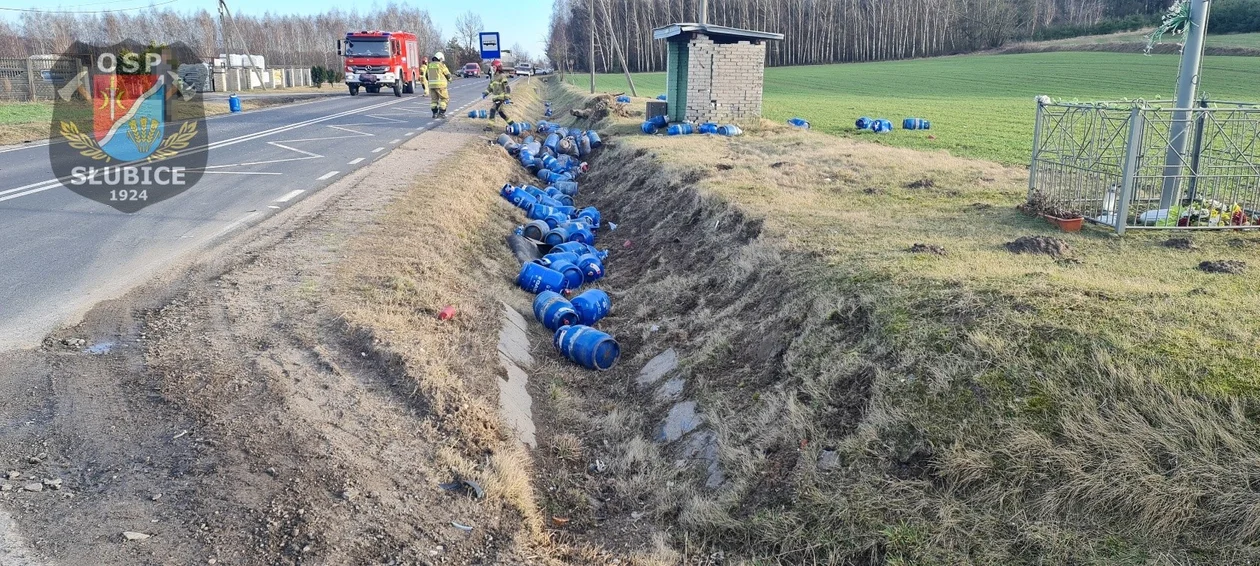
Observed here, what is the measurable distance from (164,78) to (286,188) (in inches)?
921

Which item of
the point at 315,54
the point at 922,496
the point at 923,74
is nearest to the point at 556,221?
the point at 922,496

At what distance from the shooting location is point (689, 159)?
1338 cm

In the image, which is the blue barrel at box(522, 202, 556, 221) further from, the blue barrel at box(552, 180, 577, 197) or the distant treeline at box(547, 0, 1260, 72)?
the distant treeline at box(547, 0, 1260, 72)

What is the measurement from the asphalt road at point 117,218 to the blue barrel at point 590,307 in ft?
11.6

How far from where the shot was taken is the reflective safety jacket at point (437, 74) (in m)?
21.7

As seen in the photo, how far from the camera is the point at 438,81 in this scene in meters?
22.0

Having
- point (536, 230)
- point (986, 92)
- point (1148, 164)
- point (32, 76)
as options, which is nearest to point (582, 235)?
point (536, 230)

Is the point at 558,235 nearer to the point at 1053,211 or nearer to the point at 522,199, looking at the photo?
the point at 522,199

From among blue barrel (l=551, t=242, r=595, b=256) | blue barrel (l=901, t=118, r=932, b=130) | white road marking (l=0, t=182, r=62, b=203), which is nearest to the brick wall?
blue barrel (l=901, t=118, r=932, b=130)

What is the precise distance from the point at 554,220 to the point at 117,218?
4925mm

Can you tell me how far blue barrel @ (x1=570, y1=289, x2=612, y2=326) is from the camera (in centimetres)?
769

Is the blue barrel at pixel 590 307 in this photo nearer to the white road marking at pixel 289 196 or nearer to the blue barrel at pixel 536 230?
the blue barrel at pixel 536 230

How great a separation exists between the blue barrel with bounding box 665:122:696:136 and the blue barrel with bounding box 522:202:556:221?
20.3 feet

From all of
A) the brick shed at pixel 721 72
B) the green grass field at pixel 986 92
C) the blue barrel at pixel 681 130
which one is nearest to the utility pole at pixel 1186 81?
the green grass field at pixel 986 92
